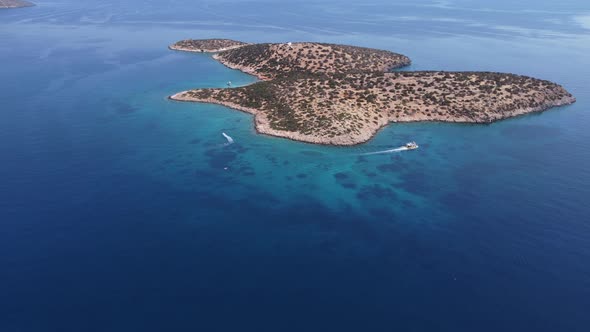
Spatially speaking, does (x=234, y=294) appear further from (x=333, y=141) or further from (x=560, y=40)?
(x=560, y=40)

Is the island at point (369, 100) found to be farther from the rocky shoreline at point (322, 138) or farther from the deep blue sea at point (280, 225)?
the deep blue sea at point (280, 225)

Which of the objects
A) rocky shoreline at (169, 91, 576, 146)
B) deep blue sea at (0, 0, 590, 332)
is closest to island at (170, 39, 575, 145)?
rocky shoreline at (169, 91, 576, 146)

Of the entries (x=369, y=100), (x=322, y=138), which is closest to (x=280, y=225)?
(x=322, y=138)

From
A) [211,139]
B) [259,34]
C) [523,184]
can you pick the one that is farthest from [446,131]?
[259,34]

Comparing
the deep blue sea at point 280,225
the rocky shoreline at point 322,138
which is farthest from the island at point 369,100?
the deep blue sea at point 280,225

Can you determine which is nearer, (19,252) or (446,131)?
(19,252)

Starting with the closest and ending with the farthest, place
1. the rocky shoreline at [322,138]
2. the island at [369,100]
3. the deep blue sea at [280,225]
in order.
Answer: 1. the deep blue sea at [280,225]
2. the rocky shoreline at [322,138]
3. the island at [369,100]
